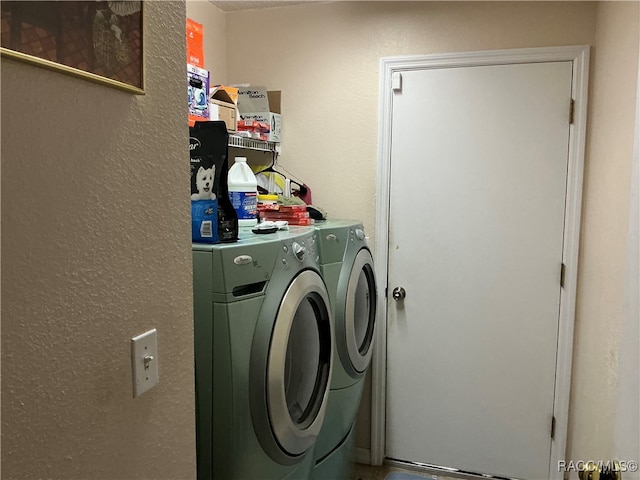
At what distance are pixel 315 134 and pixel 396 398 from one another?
4.74 feet

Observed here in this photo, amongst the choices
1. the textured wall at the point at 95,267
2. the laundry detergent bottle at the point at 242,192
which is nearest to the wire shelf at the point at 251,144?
the laundry detergent bottle at the point at 242,192

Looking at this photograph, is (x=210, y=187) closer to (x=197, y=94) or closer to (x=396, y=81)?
(x=197, y=94)

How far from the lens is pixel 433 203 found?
242 cm

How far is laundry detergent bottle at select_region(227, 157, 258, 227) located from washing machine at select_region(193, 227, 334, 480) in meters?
0.25

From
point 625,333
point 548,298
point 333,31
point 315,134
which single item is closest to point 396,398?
point 548,298

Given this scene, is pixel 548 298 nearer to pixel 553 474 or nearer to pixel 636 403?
pixel 553 474

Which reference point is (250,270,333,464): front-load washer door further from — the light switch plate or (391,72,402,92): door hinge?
(391,72,402,92): door hinge

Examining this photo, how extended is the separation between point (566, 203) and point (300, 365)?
1.46 metres

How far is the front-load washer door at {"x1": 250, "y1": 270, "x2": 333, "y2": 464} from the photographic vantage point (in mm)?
1355

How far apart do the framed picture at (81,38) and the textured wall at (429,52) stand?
5.06 ft

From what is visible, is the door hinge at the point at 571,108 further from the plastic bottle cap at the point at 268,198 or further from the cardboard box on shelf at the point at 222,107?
the cardboard box on shelf at the point at 222,107

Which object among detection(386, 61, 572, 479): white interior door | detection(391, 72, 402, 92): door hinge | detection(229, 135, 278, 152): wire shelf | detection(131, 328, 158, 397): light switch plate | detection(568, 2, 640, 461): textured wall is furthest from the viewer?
detection(391, 72, 402, 92): door hinge

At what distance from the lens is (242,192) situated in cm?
172

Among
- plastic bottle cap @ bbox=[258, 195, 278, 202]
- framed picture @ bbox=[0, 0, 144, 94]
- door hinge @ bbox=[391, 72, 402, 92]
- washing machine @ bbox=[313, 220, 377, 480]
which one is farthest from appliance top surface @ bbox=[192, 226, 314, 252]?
door hinge @ bbox=[391, 72, 402, 92]
